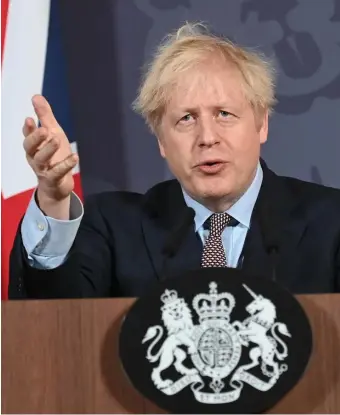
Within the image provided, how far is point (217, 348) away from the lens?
784 millimetres

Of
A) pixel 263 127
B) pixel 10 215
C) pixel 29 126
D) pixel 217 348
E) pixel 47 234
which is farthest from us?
pixel 10 215

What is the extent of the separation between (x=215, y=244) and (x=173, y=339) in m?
0.42

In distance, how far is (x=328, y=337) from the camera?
0.80 meters

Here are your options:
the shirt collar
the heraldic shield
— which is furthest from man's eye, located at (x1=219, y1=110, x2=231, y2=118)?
the heraldic shield

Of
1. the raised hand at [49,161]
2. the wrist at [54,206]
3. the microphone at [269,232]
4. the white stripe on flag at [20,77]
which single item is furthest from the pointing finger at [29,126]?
the white stripe on flag at [20,77]

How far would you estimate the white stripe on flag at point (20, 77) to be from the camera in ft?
5.38

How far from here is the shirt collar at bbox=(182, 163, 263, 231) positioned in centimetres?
125

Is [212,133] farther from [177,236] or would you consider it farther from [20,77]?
[20,77]

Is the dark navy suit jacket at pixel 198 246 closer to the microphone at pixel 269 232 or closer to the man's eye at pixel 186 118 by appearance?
the microphone at pixel 269 232

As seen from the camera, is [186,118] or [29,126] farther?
[186,118]

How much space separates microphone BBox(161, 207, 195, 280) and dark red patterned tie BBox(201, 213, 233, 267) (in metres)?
0.05

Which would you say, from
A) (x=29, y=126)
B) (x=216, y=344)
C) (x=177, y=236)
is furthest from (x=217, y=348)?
(x=29, y=126)

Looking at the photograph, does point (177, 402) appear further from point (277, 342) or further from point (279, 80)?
point (279, 80)

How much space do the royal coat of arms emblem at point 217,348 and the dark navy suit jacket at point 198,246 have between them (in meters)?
0.30
